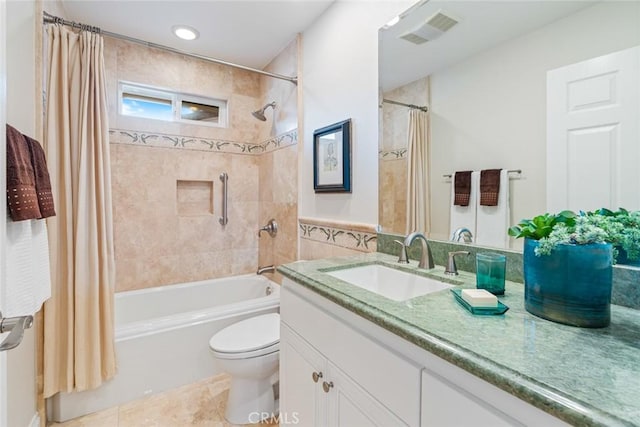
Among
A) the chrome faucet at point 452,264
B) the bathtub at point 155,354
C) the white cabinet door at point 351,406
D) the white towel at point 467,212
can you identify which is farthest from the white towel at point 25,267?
the white towel at point 467,212

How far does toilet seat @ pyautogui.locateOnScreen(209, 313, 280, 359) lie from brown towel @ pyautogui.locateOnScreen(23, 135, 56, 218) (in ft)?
3.21

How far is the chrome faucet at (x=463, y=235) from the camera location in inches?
46.8

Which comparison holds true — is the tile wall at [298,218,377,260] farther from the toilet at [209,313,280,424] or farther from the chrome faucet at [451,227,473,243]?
the toilet at [209,313,280,424]

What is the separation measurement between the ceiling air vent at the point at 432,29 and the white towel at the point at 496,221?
0.69 meters

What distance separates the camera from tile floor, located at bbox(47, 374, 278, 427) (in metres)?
1.58

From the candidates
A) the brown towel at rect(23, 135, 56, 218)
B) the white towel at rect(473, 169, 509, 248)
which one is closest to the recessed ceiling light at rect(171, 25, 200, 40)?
the brown towel at rect(23, 135, 56, 218)

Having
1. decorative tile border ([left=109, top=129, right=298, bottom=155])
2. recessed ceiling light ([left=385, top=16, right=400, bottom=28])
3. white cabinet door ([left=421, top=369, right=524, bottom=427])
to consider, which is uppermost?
recessed ceiling light ([left=385, top=16, right=400, bottom=28])

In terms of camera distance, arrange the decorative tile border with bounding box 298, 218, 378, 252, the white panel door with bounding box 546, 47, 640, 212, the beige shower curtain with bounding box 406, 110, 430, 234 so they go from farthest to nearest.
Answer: the decorative tile border with bounding box 298, 218, 378, 252
the beige shower curtain with bounding box 406, 110, 430, 234
the white panel door with bounding box 546, 47, 640, 212

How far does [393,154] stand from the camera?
151 cm

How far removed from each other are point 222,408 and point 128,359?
640 mm

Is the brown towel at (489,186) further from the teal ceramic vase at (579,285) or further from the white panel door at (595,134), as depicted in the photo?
the teal ceramic vase at (579,285)

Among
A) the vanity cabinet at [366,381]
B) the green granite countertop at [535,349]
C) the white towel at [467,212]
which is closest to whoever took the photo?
the green granite countertop at [535,349]

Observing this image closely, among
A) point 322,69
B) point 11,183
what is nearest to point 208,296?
point 11,183

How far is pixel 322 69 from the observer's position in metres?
1.99
